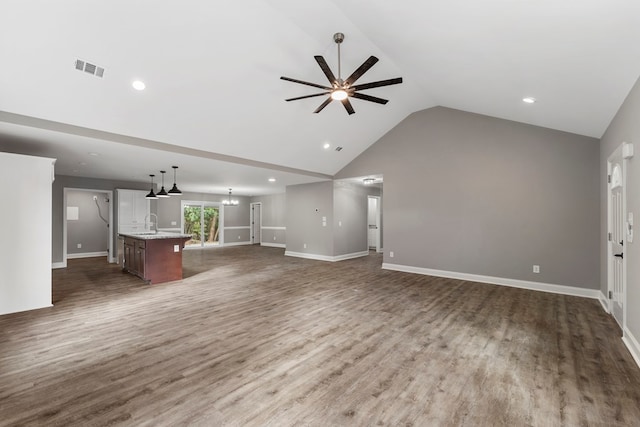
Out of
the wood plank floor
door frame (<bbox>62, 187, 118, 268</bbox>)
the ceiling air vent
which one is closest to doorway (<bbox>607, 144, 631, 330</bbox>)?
the wood plank floor

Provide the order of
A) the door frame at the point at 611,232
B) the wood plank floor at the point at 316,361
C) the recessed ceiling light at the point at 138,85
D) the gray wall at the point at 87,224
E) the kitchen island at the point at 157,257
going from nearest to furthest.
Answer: the wood plank floor at the point at 316,361 → the door frame at the point at 611,232 → the recessed ceiling light at the point at 138,85 → the kitchen island at the point at 157,257 → the gray wall at the point at 87,224

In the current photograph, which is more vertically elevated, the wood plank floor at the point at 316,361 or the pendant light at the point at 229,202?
the pendant light at the point at 229,202

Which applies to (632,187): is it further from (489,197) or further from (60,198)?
(60,198)

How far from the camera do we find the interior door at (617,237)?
3.38m

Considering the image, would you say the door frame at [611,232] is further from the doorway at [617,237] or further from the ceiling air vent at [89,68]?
the ceiling air vent at [89,68]

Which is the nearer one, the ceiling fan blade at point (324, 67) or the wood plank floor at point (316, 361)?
the wood plank floor at point (316, 361)

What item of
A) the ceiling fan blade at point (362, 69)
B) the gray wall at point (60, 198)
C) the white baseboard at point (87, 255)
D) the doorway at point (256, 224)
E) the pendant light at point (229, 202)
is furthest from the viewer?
the doorway at point (256, 224)

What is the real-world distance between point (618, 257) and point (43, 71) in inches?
282

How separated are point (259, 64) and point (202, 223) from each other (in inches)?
368

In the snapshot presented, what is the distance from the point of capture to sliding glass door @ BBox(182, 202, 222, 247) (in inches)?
456

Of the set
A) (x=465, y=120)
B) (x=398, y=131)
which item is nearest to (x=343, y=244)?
(x=398, y=131)

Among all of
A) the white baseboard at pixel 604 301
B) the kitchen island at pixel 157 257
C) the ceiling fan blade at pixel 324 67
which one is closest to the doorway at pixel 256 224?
the kitchen island at pixel 157 257

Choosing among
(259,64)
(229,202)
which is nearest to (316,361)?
(259,64)

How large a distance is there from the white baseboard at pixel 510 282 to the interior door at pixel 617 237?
943 mm
